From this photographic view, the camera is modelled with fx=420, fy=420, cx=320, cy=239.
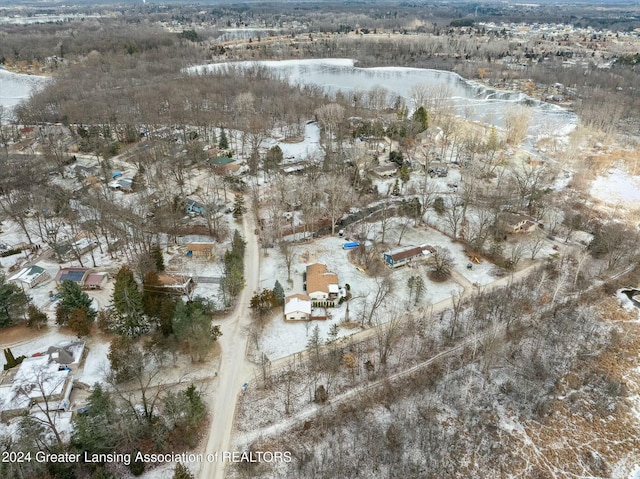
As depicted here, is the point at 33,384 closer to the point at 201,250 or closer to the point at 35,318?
the point at 35,318

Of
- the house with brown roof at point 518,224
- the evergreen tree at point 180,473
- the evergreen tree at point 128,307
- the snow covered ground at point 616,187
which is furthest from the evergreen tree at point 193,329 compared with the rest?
the snow covered ground at point 616,187

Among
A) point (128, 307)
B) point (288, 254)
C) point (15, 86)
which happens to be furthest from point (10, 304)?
point (15, 86)

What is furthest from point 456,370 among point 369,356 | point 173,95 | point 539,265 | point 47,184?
point 173,95

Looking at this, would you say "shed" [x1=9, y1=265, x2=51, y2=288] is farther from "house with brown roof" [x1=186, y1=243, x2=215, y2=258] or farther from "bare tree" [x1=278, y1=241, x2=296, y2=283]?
"bare tree" [x1=278, y1=241, x2=296, y2=283]

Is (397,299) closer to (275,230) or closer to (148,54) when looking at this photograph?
(275,230)

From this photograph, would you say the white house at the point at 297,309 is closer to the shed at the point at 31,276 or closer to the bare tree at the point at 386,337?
the bare tree at the point at 386,337

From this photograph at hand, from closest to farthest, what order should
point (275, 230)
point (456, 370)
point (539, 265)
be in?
1. point (456, 370)
2. point (539, 265)
3. point (275, 230)

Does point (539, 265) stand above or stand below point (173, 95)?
below
